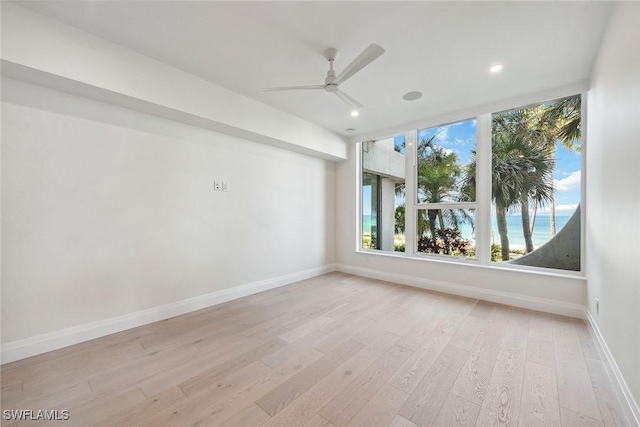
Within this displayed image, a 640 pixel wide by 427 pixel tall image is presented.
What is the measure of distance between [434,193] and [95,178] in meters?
4.32

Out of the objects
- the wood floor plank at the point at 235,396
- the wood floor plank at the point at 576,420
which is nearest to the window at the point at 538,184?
the wood floor plank at the point at 576,420

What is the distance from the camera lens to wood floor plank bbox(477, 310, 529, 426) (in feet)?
4.76

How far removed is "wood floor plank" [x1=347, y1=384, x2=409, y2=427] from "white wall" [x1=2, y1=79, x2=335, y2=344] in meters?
2.40

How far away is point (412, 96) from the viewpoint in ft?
10.5

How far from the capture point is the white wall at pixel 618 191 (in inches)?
57.1

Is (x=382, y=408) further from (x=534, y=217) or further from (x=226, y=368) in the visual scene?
(x=534, y=217)

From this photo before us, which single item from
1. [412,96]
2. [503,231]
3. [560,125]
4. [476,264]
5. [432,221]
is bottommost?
[476,264]

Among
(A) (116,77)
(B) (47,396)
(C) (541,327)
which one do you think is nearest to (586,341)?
(C) (541,327)

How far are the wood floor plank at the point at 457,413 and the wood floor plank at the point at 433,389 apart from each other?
3cm

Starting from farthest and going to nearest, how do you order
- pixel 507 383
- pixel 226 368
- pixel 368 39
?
pixel 368 39
pixel 226 368
pixel 507 383

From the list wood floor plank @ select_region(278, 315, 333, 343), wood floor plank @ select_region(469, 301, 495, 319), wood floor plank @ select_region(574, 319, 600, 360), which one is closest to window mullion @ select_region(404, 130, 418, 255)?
wood floor plank @ select_region(469, 301, 495, 319)

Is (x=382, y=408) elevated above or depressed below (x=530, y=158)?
below

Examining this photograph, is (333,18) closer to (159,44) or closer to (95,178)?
(159,44)

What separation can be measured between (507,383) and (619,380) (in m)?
0.67
